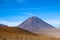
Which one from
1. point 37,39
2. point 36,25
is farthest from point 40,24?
point 37,39

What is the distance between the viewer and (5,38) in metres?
18.0

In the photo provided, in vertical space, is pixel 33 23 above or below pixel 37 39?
above

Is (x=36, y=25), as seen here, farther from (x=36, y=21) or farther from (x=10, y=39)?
(x=10, y=39)

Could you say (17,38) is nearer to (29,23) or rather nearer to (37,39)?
(37,39)

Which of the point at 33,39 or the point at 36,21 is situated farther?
the point at 36,21

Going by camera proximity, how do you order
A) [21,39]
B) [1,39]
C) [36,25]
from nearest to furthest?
1. [1,39]
2. [21,39]
3. [36,25]

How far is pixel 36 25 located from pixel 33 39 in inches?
3440

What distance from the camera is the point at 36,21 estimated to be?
110 meters

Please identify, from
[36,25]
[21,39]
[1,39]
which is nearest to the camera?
[1,39]

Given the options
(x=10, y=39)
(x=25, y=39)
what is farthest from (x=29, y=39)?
(x=10, y=39)

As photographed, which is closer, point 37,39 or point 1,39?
point 1,39

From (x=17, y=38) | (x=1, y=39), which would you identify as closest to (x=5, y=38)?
(x=1, y=39)

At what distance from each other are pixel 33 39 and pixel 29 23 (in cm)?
9088

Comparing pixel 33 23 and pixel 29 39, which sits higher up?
pixel 33 23
